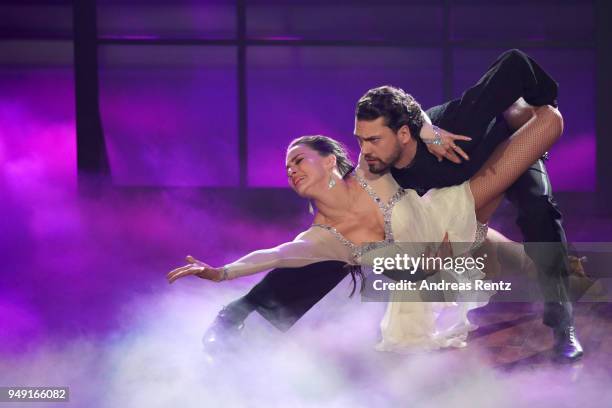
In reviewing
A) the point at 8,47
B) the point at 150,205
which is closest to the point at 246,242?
the point at 150,205

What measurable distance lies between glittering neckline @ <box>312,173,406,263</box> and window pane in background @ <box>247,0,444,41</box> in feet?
8.96

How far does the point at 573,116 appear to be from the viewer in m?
5.33

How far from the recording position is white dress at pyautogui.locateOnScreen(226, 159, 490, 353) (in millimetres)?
2826

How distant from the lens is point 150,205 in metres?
5.25

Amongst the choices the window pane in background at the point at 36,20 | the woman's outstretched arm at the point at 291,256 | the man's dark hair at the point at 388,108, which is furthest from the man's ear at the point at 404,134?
the window pane in background at the point at 36,20

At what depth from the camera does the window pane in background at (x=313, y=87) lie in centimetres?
540

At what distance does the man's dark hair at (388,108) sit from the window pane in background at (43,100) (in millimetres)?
3180

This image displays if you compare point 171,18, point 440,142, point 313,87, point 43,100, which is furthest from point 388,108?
point 43,100

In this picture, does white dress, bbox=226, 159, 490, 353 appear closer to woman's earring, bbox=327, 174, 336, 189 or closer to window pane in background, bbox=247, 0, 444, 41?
woman's earring, bbox=327, 174, 336, 189

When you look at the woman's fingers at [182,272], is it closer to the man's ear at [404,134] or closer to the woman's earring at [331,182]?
the woman's earring at [331,182]

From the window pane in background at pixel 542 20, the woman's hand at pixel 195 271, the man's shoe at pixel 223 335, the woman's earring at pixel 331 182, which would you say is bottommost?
the man's shoe at pixel 223 335

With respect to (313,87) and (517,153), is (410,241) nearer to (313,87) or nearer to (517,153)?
(517,153)

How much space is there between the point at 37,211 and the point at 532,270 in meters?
2.94

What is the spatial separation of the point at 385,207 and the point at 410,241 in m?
0.16
